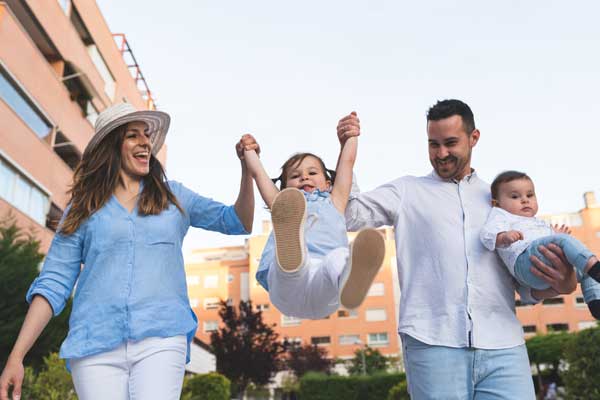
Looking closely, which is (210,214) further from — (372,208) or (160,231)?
(372,208)

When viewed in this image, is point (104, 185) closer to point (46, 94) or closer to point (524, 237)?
point (524, 237)

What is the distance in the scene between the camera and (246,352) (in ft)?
94.5

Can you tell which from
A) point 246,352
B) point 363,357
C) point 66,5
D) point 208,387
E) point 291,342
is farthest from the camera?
point 291,342

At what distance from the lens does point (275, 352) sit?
95.8ft

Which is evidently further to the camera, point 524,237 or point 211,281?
point 211,281

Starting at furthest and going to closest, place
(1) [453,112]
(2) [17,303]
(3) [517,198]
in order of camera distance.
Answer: (2) [17,303], (3) [517,198], (1) [453,112]

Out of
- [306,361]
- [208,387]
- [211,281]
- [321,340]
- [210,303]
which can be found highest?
[211,281]

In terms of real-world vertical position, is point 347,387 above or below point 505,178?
below

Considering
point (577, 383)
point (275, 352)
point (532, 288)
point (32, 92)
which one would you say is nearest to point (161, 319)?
point (532, 288)

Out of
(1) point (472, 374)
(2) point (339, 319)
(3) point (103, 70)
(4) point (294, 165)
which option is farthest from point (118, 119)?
(2) point (339, 319)

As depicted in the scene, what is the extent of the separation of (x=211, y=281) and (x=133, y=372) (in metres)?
67.9

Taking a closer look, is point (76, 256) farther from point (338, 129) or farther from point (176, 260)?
point (338, 129)

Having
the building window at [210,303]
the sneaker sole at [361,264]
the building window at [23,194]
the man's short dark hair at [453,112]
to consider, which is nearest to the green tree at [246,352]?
the building window at [23,194]

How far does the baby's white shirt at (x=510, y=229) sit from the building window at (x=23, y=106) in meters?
18.2
